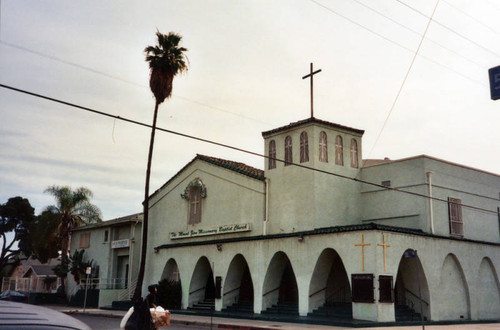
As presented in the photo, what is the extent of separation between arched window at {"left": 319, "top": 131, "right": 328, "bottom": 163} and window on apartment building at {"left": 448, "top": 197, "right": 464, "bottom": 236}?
7113 mm

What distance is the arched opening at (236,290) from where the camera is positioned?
29666 mm

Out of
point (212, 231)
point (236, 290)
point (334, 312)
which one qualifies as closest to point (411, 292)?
point (334, 312)

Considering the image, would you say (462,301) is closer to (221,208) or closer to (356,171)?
(356,171)

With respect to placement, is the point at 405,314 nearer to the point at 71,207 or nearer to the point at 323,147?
the point at 323,147

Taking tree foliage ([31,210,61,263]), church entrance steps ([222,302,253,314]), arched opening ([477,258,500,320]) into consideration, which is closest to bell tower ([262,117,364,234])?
church entrance steps ([222,302,253,314])

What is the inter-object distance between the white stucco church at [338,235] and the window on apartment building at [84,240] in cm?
1355

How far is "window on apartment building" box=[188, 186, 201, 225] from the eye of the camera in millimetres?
35625

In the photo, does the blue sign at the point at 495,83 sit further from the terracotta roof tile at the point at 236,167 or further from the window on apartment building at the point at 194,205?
the window on apartment building at the point at 194,205

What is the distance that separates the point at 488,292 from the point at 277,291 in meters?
11.6

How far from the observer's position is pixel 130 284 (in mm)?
39969

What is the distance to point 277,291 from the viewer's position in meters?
28.0

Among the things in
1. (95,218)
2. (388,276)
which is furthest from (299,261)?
(95,218)

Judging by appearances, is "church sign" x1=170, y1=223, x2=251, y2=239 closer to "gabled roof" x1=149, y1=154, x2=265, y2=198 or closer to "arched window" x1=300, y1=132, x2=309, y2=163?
"gabled roof" x1=149, y1=154, x2=265, y2=198

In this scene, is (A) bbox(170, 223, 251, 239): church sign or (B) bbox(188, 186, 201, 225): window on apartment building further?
(B) bbox(188, 186, 201, 225): window on apartment building
